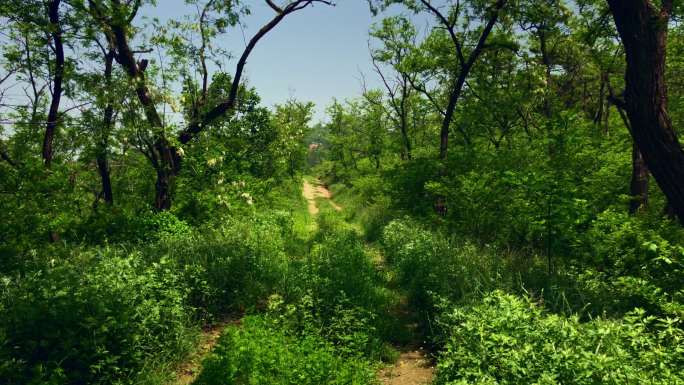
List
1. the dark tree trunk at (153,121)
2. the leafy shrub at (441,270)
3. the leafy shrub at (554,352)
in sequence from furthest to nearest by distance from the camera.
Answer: the dark tree trunk at (153,121) → the leafy shrub at (441,270) → the leafy shrub at (554,352)

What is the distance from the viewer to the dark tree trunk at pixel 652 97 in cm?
533

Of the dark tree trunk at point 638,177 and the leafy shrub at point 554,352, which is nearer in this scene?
the leafy shrub at point 554,352

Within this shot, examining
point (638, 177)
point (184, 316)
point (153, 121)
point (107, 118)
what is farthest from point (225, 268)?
point (638, 177)

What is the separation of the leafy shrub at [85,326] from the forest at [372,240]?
0.09 ft

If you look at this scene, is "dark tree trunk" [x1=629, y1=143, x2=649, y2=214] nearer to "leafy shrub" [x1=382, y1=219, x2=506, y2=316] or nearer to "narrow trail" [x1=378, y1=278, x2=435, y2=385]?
"leafy shrub" [x1=382, y1=219, x2=506, y2=316]

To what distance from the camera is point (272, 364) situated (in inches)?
172

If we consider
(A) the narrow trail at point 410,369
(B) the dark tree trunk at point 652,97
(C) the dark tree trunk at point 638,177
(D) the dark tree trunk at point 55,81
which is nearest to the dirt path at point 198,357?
(A) the narrow trail at point 410,369

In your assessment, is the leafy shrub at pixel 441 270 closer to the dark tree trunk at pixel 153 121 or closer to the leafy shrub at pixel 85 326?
the leafy shrub at pixel 85 326

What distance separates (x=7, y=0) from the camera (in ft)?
31.1

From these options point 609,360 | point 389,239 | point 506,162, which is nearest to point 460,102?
point 506,162

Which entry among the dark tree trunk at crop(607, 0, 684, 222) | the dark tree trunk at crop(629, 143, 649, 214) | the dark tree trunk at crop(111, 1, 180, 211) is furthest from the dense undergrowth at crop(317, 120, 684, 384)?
the dark tree trunk at crop(111, 1, 180, 211)

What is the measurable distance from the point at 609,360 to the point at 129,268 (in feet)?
20.4

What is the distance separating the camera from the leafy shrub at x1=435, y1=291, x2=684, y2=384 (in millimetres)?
3402

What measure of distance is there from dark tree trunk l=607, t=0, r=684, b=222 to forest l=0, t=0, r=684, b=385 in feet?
0.09
